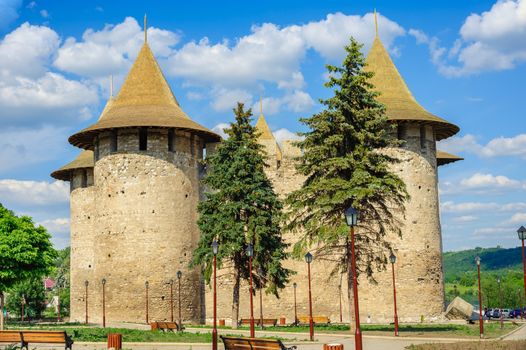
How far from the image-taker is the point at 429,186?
34.9 meters

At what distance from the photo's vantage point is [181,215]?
34.8 metres

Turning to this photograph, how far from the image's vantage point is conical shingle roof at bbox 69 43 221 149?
1337 inches

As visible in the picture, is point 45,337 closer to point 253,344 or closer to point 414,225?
point 253,344

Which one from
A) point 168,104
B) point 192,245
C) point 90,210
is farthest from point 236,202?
point 90,210

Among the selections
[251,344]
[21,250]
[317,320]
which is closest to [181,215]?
[21,250]

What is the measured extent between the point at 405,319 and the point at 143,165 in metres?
14.8

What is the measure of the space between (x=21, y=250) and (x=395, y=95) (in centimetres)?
1997

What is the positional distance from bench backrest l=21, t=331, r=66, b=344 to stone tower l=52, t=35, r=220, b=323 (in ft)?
48.1

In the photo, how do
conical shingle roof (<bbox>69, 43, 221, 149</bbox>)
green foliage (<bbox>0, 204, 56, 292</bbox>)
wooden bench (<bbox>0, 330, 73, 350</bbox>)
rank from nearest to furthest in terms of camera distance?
wooden bench (<bbox>0, 330, 73, 350</bbox>)
green foliage (<bbox>0, 204, 56, 292</bbox>)
conical shingle roof (<bbox>69, 43, 221, 149</bbox>)

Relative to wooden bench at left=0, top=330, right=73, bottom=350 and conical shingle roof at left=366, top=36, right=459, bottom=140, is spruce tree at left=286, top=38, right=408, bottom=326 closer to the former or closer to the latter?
conical shingle roof at left=366, top=36, right=459, bottom=140

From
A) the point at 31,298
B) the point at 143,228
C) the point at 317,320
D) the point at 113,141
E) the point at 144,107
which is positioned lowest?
the point at 317,320

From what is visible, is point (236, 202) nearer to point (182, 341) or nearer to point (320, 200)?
point (320, 200)

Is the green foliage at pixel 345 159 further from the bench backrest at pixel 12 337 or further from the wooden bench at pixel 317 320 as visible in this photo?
the bench backrest at pixel 12 337

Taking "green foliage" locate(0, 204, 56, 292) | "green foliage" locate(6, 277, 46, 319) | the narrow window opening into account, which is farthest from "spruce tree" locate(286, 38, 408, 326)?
"green foliage" locate(6, 277, 46, 319)
